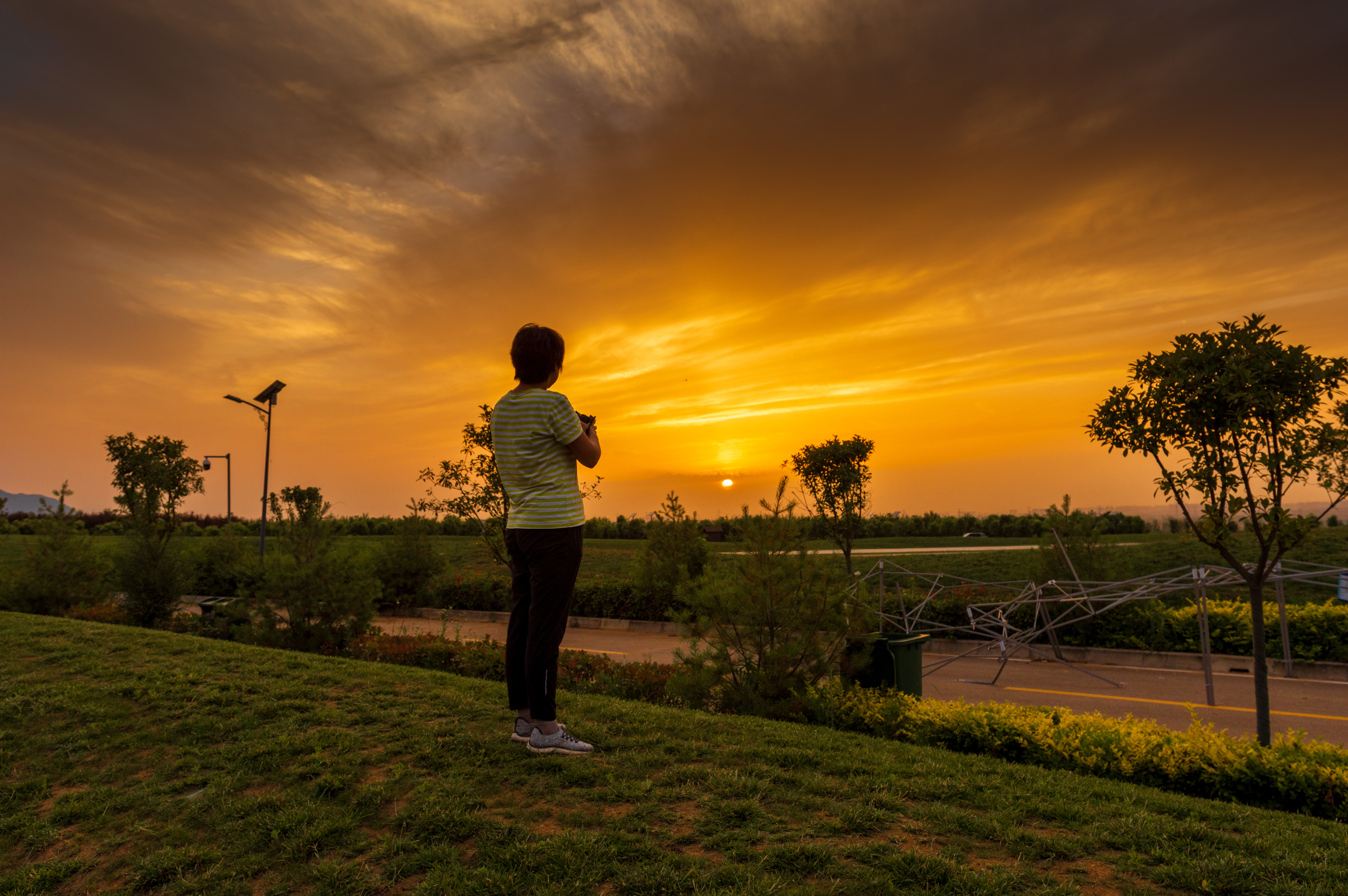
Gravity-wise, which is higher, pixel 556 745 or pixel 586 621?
pixel 556 745

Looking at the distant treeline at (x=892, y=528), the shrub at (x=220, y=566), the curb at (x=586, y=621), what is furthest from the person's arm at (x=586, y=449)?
the distant treeline at (x=892, y=528)

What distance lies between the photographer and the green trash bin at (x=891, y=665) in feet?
21.9

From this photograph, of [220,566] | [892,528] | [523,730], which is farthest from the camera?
[892,528]

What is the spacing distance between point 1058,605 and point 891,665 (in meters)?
7.98

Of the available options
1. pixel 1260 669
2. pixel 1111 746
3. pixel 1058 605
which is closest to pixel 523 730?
pixel 1111 746

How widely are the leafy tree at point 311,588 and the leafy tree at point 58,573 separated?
6.31 m

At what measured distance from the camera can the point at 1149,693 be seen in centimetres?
954

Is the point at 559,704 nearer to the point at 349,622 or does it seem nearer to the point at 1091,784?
the point at 1091,784

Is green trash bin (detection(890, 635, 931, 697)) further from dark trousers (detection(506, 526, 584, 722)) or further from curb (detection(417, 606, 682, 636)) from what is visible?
curb (detection(417, 606, 682, 636))

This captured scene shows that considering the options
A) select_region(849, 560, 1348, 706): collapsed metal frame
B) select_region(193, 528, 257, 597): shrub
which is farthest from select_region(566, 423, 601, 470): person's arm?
select_region(193, 528, 257, 597): shrub

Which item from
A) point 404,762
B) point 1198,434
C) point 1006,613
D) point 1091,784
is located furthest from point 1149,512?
point 404,762

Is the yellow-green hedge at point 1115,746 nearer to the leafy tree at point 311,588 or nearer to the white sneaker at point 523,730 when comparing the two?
the white sneaker at point 523,730

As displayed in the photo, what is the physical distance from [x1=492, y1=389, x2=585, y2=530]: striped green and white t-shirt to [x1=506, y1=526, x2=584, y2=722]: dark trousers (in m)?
0.09

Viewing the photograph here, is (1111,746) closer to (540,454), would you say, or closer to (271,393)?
(540,454)
